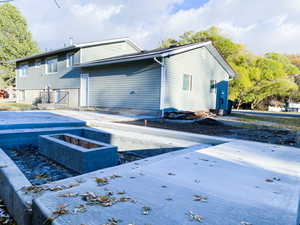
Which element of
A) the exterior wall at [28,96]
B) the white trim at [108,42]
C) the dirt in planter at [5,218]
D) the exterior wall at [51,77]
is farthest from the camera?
the exterior wall at [28,96]

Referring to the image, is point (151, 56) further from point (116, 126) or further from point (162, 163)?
point (162, 163)

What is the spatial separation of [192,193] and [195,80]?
10.8 m

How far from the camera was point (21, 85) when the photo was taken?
20.1 meters

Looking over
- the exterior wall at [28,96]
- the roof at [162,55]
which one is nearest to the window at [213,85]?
the roof at [162,55]

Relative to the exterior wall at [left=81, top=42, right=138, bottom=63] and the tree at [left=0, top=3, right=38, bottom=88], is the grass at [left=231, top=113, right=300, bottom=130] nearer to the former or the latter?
the exterior wall at [left=81, top=42, right=138, bottom=63]

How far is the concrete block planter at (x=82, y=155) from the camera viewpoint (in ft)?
10.5

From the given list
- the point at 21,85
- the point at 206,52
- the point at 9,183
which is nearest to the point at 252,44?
the point at 206,52

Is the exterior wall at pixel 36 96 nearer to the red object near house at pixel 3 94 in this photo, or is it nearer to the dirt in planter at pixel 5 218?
the red object near house at pixel 3 94

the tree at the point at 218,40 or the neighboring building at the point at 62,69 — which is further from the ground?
the tree at the point at 218,40

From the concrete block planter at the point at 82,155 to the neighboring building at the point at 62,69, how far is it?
10.5 metres

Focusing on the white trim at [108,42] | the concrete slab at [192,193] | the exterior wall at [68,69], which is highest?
the white trim at [108,42]

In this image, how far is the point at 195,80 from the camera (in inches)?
473

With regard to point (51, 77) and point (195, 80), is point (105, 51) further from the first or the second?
point (195, 80)

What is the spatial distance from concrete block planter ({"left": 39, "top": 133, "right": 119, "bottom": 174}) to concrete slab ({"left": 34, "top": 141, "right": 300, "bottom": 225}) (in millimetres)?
974
